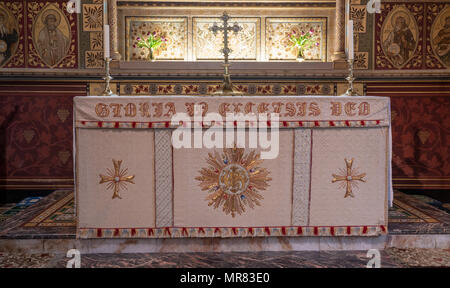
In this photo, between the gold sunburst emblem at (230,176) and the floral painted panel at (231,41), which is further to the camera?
the floral painted panel at (231,41)

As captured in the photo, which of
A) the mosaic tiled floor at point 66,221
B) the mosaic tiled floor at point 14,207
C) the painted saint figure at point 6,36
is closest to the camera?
the mosaic tiled floor at point 66,221

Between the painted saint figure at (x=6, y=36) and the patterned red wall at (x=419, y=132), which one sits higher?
the painted saint figure at (x=6, y=36)

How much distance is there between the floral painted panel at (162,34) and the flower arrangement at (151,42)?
0.03m

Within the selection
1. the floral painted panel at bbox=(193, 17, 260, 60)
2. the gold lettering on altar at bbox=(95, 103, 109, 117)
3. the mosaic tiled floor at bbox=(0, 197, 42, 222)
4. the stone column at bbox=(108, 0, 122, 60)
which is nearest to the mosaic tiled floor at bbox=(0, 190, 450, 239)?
the mosaic tiled floor at bbox=(0, 197, 42, 222)

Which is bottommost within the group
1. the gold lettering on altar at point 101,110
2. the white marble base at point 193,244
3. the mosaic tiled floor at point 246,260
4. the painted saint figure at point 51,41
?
the mosaic tiled floor at point 246,260

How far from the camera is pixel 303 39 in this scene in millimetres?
4617

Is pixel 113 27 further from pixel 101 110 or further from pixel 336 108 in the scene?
pixel 336 108

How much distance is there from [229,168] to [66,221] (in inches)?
57.1

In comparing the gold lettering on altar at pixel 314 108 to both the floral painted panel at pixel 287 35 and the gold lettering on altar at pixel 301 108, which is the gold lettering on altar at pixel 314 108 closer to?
the gold lettering on altar at pixel 301 108

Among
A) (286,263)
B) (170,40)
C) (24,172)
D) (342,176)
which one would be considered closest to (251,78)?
(170,40)

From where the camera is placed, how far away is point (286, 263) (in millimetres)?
2477

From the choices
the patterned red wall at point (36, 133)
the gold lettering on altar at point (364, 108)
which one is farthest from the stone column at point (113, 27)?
the gold lettering on altar at point (364, 108)

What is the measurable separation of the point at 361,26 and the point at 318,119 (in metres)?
2.32

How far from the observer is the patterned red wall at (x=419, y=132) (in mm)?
4355
